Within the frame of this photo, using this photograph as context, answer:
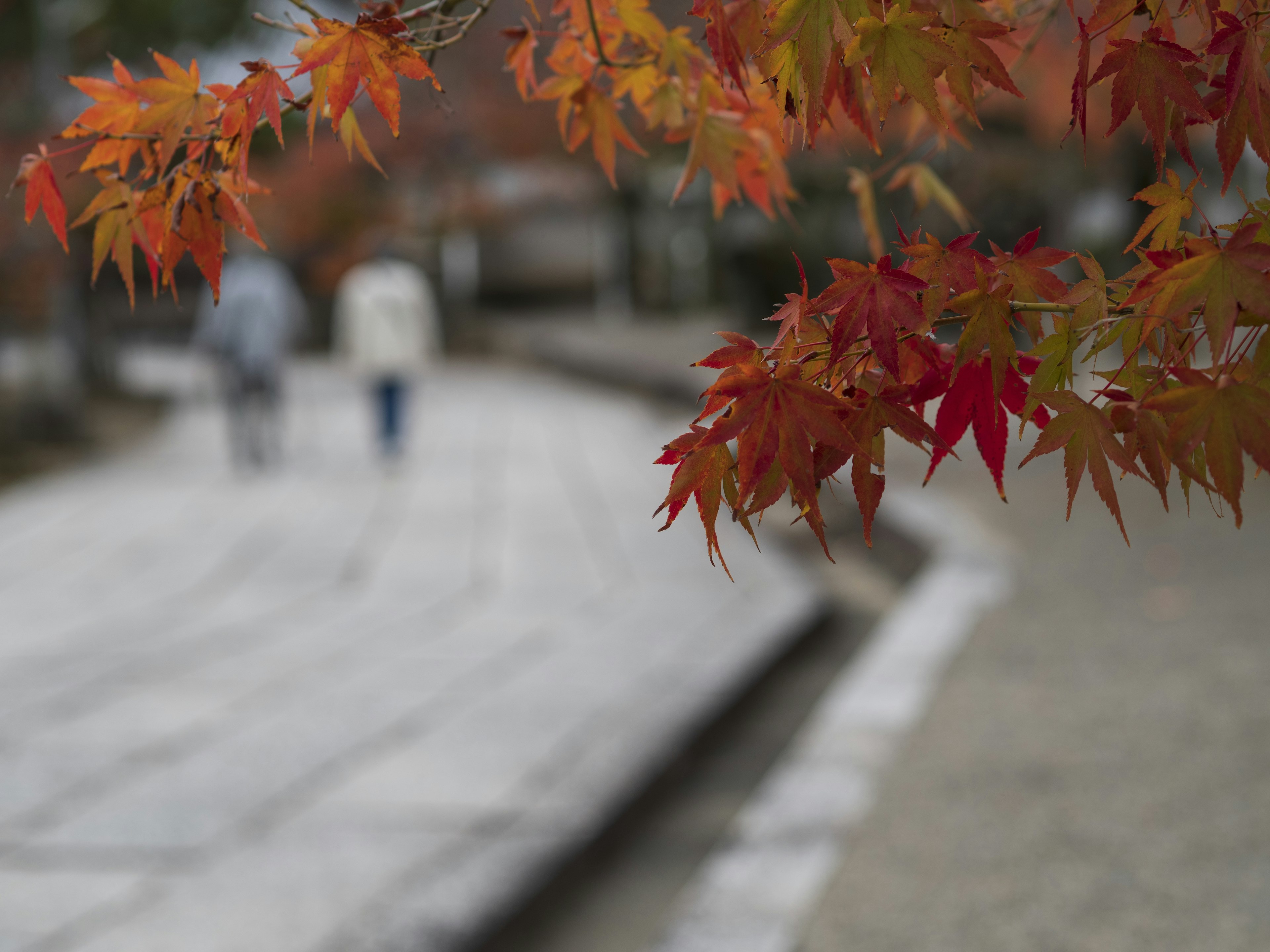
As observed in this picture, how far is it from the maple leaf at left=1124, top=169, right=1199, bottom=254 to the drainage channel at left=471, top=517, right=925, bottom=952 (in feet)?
7.12

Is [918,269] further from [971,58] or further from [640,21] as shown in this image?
[640,21]

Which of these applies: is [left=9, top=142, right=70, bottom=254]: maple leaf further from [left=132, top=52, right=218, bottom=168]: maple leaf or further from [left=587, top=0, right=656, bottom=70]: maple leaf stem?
[left=587, top=0, right=656, bottom=70]: maple leaf stem

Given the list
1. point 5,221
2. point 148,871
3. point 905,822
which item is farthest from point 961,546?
point 5,221

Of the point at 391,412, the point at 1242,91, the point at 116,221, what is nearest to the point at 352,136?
the point at 116,221

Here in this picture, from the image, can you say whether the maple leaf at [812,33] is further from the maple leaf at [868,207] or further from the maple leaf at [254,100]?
the maple leaf at [868,207]

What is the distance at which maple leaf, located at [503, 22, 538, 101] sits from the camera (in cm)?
166

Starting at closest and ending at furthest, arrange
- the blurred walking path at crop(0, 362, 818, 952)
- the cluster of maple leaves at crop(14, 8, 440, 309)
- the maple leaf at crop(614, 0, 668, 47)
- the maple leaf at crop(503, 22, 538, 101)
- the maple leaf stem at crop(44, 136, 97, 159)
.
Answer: the cluster of maple leaves at crop(14, 8, 440, 309) → the maple leaf stem at crop(44, 136, 97, 159) → the maple leaf at crop(614, 0, 668, 47) → the maple leaf at crop(503, 22, 538, 101) → the blurred walking path at crop(0, 362, 818, 952)

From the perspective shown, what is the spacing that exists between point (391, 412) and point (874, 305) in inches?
351

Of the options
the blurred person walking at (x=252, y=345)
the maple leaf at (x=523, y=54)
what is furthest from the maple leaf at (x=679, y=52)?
the blurred person walking at (x=252, y=345)

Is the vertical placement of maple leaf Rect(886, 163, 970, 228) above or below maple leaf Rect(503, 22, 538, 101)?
below

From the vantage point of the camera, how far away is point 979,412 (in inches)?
44.3

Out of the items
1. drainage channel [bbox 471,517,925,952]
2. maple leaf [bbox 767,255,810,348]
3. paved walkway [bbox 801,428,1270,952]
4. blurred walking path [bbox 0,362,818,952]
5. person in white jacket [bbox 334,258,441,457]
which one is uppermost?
maple leaf [bbox 767,255,810,348]

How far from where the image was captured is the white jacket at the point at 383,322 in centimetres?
923

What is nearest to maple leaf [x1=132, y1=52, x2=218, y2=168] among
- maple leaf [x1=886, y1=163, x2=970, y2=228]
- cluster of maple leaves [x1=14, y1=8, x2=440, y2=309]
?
cluster of maple leaves [x1=14, y1=8, x2=440, y2=309]
